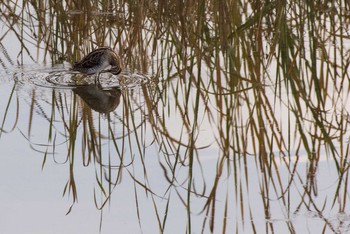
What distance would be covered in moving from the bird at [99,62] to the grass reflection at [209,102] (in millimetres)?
165

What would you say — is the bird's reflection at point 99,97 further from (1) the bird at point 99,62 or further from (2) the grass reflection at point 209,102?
(1) the bird at point 99,62

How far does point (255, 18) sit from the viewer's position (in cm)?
807

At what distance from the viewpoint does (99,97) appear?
7168 mm

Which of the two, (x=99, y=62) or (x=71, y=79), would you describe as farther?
(x=71, y=79)

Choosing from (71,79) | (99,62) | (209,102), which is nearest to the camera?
(209,102)

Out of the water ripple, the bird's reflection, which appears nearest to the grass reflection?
the bird's reflection

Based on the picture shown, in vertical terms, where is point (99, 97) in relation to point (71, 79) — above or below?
below

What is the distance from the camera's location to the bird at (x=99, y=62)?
740 cm

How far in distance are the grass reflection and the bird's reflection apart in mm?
13

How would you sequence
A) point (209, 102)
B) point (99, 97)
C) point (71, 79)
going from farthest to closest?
point (71, 79)
point (99, 97)
point (209, 102)

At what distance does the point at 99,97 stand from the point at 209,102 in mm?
740

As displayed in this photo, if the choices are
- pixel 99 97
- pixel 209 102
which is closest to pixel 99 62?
pixel 99 97

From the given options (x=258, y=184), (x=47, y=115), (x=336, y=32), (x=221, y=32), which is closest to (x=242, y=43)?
(x=221, y=32)

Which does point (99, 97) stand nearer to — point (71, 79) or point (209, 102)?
point (71, 79)
